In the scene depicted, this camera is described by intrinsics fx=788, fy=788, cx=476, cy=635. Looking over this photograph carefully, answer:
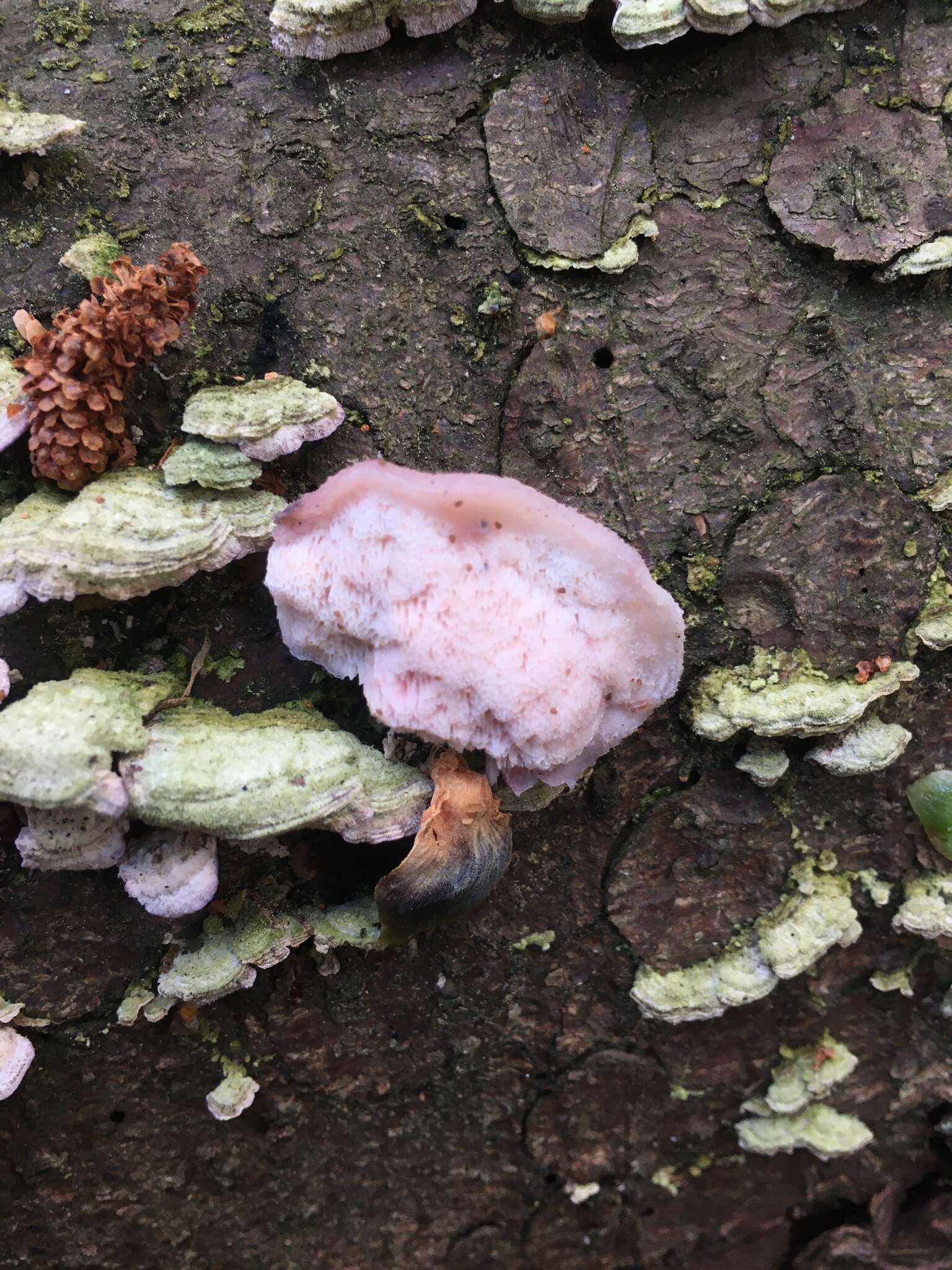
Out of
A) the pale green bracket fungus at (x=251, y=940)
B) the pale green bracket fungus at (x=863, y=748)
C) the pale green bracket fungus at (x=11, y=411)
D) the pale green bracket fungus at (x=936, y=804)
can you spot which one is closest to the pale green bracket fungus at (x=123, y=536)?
the pale green bracket fungus at (x=11, y=411)

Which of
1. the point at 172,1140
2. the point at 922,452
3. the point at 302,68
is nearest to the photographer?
the point at 302,68

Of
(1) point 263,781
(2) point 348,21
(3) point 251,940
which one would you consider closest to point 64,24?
(2) point 348,21

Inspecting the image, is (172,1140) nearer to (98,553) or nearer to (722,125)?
(98,553)

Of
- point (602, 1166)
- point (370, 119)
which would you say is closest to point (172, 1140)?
point (602, 1166)

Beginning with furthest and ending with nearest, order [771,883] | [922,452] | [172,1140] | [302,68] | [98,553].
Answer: [172,1140]
[771,883]
[922,452]
[302,68]
[98,553]

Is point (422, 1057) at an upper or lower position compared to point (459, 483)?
lower

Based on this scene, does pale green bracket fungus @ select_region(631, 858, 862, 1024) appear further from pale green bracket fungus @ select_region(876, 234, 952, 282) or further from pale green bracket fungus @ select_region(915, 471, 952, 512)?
pale green bracket fungus @ select_region(876, 234, 952, 282)
